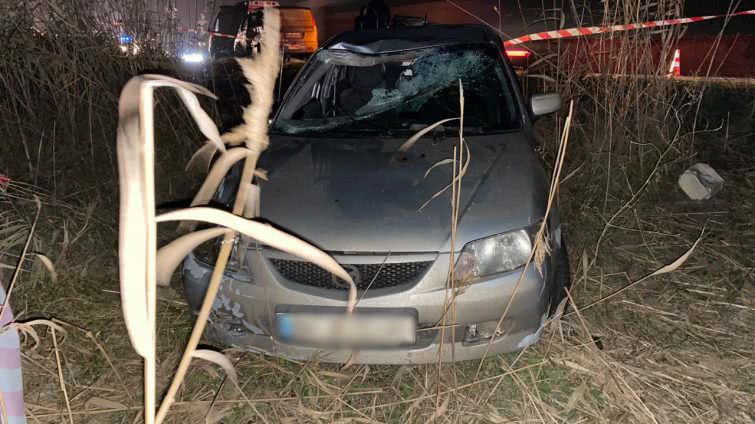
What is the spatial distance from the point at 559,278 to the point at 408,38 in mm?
1756

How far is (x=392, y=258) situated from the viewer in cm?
232

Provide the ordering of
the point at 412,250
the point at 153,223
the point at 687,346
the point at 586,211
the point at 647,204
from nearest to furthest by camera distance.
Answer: the point at 153,223 → the point at 412,250 → the point at 687,346 → the point at 586,211 → the point at 647,204

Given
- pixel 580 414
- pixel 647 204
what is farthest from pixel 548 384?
pixel 647 204

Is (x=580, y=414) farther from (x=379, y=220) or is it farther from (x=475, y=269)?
(x=379, y=220)

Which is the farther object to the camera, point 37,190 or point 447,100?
point 37,190

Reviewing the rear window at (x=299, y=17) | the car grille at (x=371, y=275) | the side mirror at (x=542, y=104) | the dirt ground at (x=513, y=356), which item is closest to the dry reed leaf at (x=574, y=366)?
the dirt ground at (x=513, y=356)

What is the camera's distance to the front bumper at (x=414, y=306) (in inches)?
90.4

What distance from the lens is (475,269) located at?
236 cm

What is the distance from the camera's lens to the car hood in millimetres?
2379

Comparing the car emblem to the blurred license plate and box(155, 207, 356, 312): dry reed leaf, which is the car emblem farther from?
box(155, 207, 356, 312): dry reed leaf

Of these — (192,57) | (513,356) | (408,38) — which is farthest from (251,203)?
(192,57)

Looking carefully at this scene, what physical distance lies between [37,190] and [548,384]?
11.6 feet

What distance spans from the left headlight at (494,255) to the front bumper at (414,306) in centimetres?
4

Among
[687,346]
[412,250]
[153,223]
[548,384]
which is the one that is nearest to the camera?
[153,223]
